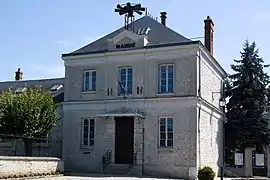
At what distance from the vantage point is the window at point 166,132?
26.1 meters

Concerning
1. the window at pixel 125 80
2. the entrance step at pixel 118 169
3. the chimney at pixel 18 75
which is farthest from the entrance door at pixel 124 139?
the chimney at pixel 18 75

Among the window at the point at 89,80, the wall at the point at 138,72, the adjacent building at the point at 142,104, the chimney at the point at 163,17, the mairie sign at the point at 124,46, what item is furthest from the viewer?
the chimney at the point at 163,17

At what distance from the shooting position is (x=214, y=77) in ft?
102

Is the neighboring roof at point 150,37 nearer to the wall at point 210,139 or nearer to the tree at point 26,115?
the tree at point 26,115

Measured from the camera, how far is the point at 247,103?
1319 inches

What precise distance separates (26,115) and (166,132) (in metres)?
8.85

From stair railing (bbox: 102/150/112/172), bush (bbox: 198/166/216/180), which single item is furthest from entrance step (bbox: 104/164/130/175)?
bush (bbox: 198/166/216/180)

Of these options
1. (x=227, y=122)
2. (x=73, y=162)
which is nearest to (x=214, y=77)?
(x=227, y=122)

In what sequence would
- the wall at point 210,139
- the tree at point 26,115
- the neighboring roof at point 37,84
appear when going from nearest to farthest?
the wall at point 210,139, the tree at point 26,115, the neighboring roof at point 37,84

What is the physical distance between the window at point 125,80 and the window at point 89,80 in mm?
2009

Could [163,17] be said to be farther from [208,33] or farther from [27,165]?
[27,165]

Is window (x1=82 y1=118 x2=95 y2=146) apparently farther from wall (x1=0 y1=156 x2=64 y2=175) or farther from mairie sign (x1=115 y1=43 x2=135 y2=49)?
mairie sign (x1=115 y1=43 x2=135 y2=49)

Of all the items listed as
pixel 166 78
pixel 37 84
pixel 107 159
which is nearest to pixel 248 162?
pixel 166 78

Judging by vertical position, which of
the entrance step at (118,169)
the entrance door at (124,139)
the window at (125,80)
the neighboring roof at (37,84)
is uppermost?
the neighboring roof at (37,84)
